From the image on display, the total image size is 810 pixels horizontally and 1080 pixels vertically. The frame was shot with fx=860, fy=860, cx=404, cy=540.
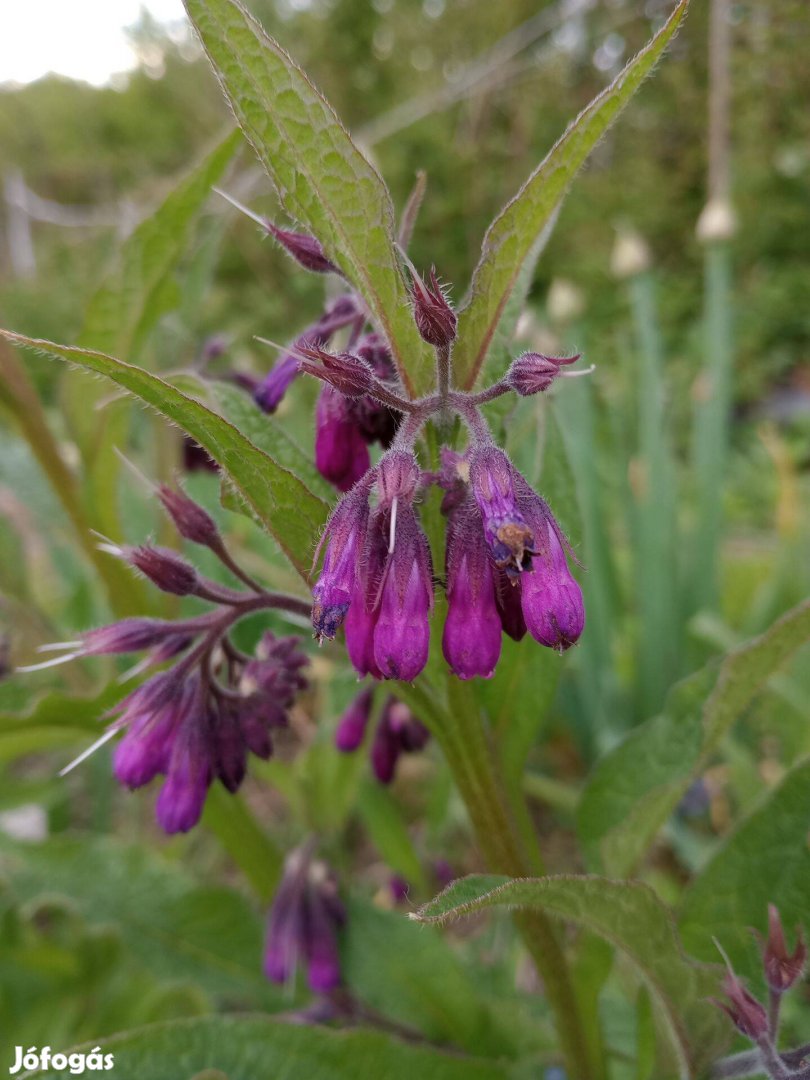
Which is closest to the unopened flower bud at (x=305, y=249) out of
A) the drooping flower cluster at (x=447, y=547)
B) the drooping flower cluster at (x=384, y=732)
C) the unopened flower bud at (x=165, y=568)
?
the drooping flower cluster at (x=447, y=547)

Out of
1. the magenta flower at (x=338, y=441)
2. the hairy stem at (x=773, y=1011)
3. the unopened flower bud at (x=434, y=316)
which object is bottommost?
the hairy stem at (x=773, y=1011)

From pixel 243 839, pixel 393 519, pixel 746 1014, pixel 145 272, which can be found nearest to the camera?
pixel 393 519

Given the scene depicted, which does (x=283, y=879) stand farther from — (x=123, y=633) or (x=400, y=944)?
(x=123, y=633)

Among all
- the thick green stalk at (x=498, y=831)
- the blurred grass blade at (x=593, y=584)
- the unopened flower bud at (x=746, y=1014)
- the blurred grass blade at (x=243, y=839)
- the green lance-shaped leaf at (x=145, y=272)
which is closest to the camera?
the unopened flower bud at (x=746, y=1014)

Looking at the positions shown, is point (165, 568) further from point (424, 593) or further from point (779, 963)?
point (779, 963)

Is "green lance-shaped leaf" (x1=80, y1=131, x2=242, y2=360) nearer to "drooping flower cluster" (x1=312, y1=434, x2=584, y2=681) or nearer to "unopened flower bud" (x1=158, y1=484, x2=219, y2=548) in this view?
"unopened flower bud" (x1=158, y1=484, x2=219, y2=548)

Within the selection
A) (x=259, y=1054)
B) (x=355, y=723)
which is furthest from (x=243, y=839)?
(x=259, y=1054)

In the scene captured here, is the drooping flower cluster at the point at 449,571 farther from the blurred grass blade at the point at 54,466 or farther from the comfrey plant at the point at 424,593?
the blurred grass blade at the point at 54,466

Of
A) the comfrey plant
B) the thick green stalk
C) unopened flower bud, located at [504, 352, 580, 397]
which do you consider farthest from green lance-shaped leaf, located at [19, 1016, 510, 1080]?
unopened flower bud, located at [504, 352, 580, 397]
